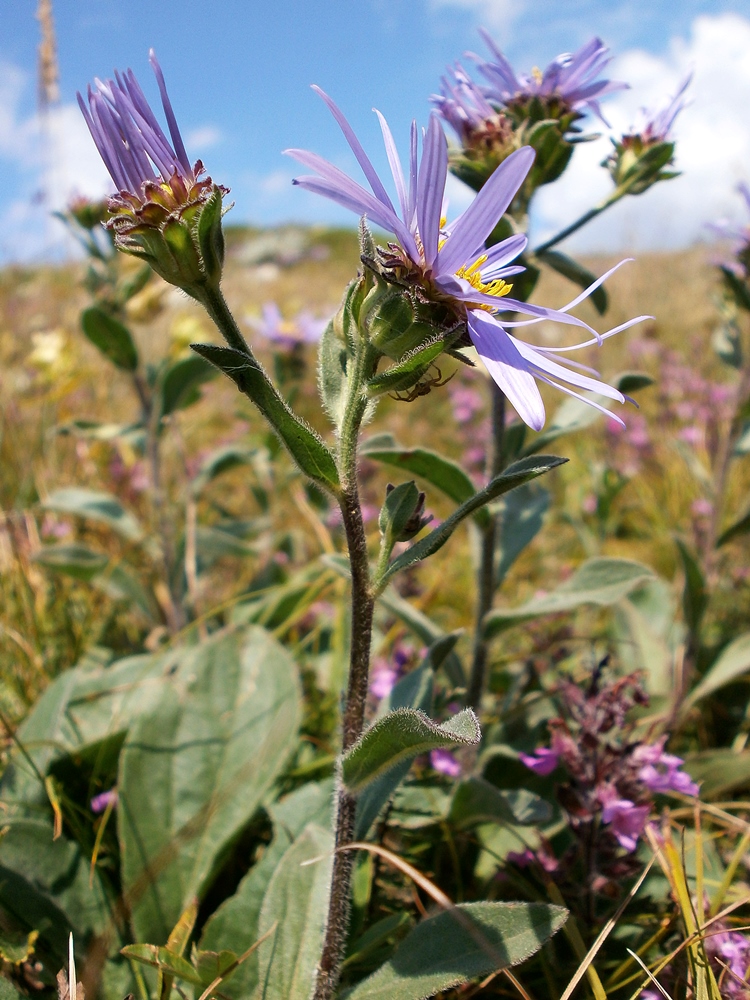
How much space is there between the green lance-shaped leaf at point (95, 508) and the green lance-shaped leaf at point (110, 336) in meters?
0.60

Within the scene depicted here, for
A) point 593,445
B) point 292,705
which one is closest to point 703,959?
point 292,705

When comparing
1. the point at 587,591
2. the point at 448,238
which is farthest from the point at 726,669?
the point at 448,238

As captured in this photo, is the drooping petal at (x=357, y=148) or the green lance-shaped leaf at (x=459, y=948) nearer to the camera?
the drooping petal at (x=357, y=148)

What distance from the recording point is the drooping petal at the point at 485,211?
1045 millimetres

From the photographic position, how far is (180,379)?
2.90 meters

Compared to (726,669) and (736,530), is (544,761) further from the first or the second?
(736,530)

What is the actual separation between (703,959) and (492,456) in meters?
1.18

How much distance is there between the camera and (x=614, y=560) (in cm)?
200

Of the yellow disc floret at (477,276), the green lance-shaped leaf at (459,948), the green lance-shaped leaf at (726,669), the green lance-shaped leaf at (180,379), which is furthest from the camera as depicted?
the green lance-shaped leaf at (180,379)

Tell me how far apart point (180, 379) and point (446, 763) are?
5.79 feet

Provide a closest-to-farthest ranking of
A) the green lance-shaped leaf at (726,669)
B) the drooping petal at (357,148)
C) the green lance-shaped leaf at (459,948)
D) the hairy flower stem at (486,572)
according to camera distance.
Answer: the drooping petal at (357,148) < the green lance-shaped leaf at (459,948) < the hairy flower stem at (486,572) < the green lance-shaped leaf at (726,669)

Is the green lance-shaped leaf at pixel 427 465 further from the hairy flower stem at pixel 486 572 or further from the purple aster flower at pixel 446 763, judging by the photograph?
the purple aster flower at pixel 446 763

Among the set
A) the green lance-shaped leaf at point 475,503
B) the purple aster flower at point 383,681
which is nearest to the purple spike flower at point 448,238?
the green lance-shaped leaf at point 475,503

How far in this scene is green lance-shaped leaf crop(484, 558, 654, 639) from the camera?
191 centimetres
